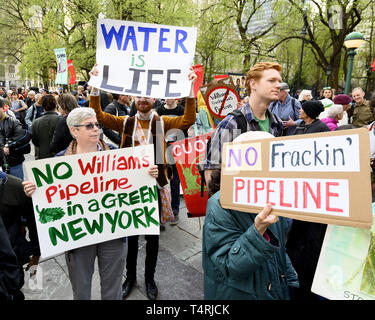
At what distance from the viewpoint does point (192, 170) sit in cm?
321

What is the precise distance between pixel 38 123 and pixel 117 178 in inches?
91.9

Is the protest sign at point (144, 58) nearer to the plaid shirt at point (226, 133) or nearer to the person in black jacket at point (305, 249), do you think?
the plaid shirt at point (226, 133)

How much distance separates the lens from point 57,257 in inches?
122

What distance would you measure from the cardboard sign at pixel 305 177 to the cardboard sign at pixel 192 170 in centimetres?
183

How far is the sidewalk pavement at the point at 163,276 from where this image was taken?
2518mm

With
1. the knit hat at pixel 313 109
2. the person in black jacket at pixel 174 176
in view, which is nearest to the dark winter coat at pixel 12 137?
the person in black jacket at pixel 174 176

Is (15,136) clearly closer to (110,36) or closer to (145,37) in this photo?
(110,36)

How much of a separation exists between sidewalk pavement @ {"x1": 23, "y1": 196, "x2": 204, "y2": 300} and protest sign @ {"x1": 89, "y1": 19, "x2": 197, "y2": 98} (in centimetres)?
188

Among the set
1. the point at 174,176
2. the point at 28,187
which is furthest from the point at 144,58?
the point at 174,176

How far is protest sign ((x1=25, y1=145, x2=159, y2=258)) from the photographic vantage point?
1806mm

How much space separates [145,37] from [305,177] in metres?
1.99

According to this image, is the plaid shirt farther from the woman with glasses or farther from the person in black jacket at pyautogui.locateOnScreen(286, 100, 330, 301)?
the person in black jacket at pyautogui.locateOnScreen(286, 100, 330, 301)

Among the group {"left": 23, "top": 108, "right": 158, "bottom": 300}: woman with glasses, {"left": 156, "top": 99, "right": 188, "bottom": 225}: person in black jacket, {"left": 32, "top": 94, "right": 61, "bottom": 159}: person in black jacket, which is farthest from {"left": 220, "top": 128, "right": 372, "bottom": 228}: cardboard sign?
{"left": 32, "top": 94, "right": 61, "bottom": 159}: person in black jacket
